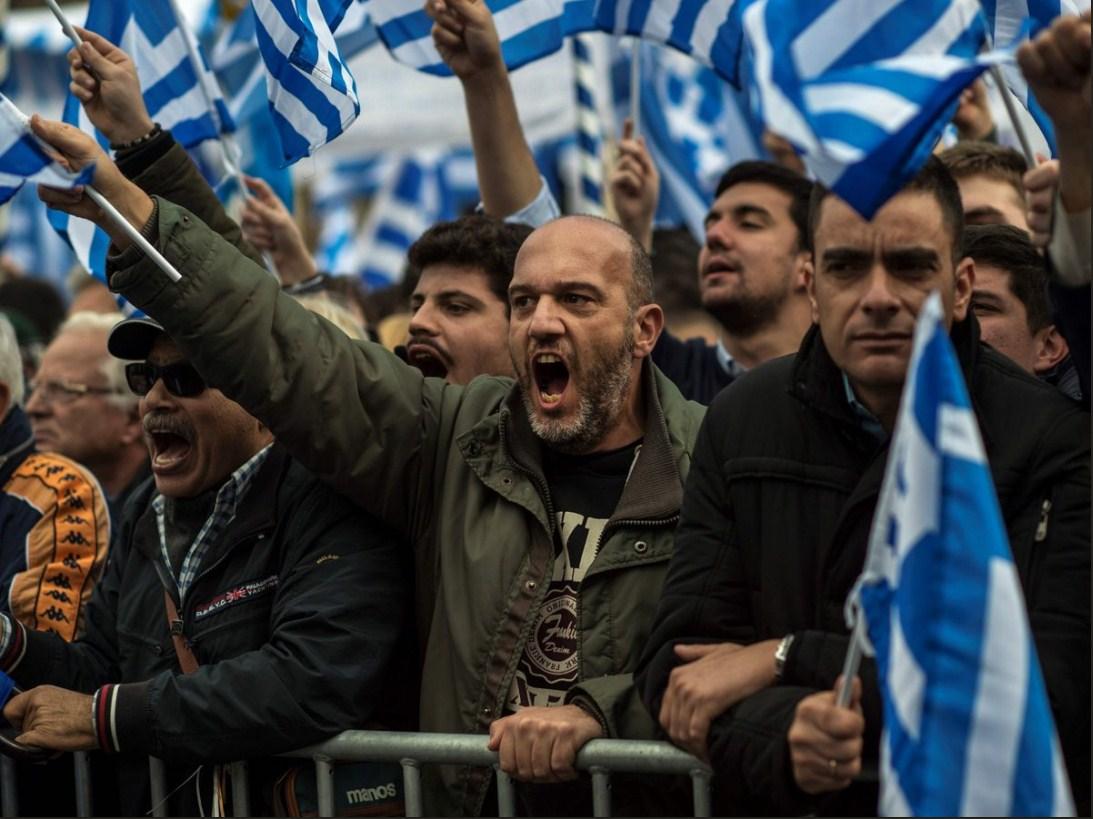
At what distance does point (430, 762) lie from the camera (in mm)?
4375

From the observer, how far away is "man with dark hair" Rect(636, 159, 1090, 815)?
366 cm

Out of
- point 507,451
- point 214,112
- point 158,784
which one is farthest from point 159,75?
point 158,784

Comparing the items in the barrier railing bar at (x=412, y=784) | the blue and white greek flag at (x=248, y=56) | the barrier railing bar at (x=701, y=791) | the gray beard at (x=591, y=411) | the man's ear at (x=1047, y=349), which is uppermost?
the blue and white greek flag at (x=248, y=56)

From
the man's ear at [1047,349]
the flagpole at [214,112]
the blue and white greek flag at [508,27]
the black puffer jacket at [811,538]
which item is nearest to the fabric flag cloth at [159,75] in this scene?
the flagpole at [214,112]

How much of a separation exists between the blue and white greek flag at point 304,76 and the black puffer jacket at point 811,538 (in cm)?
180

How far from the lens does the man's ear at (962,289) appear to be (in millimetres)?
3967

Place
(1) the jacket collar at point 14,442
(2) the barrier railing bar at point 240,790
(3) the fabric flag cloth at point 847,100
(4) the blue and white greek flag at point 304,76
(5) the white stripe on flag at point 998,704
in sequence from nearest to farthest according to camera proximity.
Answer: (5) the white stripe on flag at point 998,704 < (3) the fabric flag cloth at point 847,100 < (2) the barrier railing bar at point 240,790 < (4) the blue and white greek flag at point 304,76 < (1) the jacket collar at point 14,442

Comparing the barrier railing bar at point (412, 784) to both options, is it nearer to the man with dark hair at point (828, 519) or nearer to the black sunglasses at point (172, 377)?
the man with dark hair at point (828, 519)

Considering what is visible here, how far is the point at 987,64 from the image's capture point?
3576 mm

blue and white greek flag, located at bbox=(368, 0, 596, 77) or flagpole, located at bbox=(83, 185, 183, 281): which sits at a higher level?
blue and white greek flag, located at bbox=(368, 0, 596, 77)

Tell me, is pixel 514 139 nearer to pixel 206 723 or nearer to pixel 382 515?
pixel 382 515

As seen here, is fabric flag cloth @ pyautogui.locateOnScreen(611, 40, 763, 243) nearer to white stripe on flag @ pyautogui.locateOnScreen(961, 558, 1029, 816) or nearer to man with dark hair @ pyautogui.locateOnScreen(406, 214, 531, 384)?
man with dark hair @ pyautogui.locateOnScreen(406, 214, 531, 384)

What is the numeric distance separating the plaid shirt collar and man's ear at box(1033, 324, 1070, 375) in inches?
81.7

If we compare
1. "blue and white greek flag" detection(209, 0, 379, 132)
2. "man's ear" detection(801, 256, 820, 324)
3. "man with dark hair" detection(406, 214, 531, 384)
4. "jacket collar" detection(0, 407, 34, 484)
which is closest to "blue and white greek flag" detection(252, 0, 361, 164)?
"man with dark hair" detection(406, 214, 531, 384)
